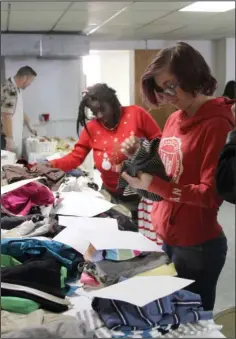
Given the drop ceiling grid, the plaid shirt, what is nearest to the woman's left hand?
the plaid shirt

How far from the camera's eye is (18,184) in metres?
1.57

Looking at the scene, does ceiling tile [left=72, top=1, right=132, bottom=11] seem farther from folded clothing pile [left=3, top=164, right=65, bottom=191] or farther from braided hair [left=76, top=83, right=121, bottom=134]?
folded clothing pile [left=3, top=164, right=65, bottom=191]

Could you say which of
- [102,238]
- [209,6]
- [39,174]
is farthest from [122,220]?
[209,6]

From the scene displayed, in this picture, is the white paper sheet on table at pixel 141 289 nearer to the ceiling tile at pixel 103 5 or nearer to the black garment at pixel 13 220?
the black garment at pixel 13 220

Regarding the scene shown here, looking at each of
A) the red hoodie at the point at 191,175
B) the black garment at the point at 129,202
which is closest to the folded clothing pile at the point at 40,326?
the red hoodie at the point at 191,175

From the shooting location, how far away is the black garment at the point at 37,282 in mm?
1081

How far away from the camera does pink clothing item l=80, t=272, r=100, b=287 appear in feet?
3.99

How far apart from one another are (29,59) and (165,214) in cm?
75

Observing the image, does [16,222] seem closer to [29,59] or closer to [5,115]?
[5,115]

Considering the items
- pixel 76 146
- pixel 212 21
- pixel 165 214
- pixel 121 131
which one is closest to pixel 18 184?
pixel 76 146

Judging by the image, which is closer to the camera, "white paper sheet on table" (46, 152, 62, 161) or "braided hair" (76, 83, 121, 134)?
"braided hair" (76, 83, 121, 134)

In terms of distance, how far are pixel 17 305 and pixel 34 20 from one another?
155cm

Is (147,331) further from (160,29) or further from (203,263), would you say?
(160,29)

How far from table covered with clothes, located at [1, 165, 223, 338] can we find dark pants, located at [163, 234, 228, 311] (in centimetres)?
13
